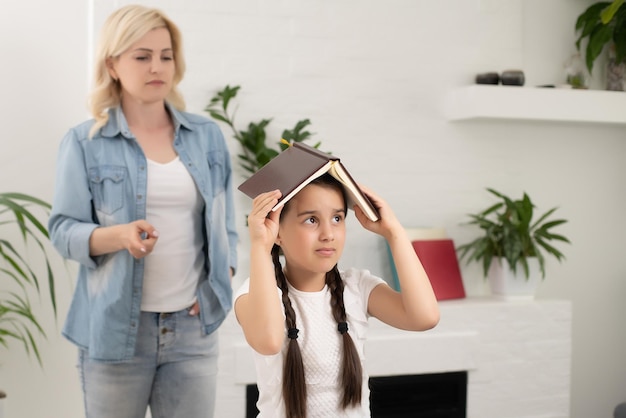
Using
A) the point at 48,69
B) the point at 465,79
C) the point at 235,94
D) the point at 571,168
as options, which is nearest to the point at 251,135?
the point at 235,94

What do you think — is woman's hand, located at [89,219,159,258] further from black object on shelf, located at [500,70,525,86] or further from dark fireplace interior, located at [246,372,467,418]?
black object on shelf, located at [500,70,525,86]

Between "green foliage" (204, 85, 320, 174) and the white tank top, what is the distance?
122cm

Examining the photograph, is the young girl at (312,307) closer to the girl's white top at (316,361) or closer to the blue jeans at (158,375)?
the girl's white top at (316,361)

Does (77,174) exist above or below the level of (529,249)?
above

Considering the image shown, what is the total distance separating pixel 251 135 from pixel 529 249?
140cm

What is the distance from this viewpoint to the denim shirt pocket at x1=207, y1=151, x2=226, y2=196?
2469 mm

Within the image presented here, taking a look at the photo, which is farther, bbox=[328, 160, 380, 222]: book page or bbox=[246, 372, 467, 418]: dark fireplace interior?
bbox=[246, 372, 467, 418]: dark fireplace interior

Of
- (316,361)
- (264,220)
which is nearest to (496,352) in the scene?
(316,361)

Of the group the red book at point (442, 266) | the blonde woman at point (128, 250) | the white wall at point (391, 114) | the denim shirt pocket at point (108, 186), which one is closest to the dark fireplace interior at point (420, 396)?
the red book at point (442, 266)

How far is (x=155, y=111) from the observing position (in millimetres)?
2418

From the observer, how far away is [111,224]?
91.7 inches

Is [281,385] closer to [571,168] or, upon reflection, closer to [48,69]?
[48,69]

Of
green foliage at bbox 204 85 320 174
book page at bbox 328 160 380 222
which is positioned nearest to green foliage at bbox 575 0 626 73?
green foliage at bbox 204 85 320 174

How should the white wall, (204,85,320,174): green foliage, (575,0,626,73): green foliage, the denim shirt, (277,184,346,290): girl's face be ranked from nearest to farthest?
1. (277,184,346,290): girl's face
2. the denim shirt
3. the white wall
4. (204,85,320,174): green foliage
5. (575,0,626,73): green foliage
